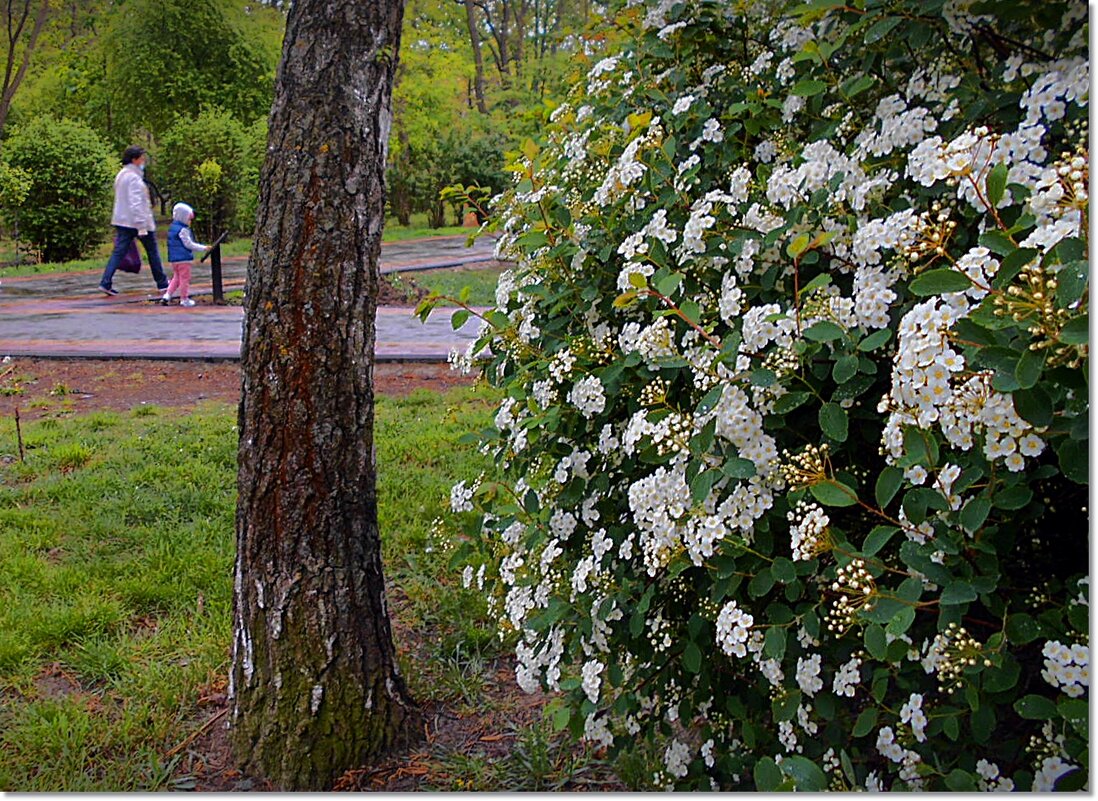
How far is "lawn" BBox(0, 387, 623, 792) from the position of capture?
228 centimetres

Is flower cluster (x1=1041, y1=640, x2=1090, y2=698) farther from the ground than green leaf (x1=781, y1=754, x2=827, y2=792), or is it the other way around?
flower cluster (x1=1041, y1=640, x2=1090, y2=698)

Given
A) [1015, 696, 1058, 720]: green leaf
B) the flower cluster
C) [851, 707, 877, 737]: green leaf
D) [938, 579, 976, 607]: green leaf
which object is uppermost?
[938, 579, 976, 607]: green leaf

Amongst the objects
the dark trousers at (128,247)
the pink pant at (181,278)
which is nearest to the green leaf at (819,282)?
A: the pink pant at (181,278)

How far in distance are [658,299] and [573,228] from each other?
347mm

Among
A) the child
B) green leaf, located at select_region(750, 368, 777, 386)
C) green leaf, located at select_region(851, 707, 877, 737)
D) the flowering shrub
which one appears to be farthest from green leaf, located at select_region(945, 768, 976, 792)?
the child

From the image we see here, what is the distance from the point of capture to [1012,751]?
1.39 meters

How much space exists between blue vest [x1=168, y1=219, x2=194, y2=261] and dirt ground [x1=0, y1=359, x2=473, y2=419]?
9.53ft

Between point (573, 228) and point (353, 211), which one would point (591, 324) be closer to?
point (573, 228)

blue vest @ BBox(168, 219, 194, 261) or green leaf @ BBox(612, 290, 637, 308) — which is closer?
green leaf @ BBox(612, 290, 637, 308)

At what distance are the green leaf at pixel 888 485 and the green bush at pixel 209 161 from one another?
17767 millimetres

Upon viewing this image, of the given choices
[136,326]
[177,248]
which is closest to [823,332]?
[136,326]

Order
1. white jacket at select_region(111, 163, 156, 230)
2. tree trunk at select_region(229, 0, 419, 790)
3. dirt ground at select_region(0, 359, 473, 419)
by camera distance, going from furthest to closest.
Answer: white jacket at select_region(111, 163, 156, 230)
dirt ground at select_region(0, 359, 473, 419)
tree trunk at select_region(229, 0, 419, 790)

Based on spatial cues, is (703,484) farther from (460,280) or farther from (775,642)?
(460,280)

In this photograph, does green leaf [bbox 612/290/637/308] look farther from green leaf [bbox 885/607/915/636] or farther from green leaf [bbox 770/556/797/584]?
green leaf [bbox 885/607/915/636]
